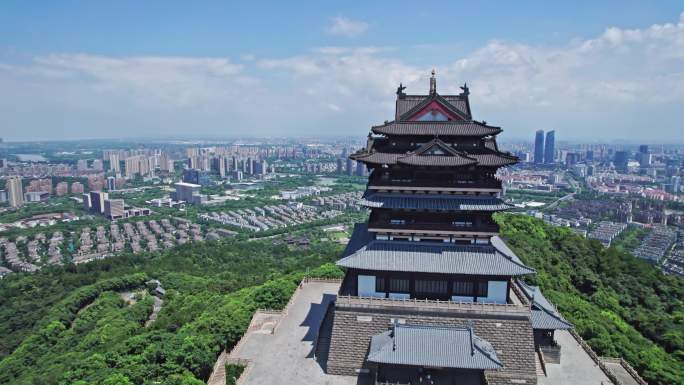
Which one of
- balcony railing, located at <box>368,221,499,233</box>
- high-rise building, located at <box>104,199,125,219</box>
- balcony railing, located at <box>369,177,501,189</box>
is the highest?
balcony railing, located at <box>369,177,501,189</box>

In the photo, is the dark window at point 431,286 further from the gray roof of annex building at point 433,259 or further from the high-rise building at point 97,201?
the high-rise building at point 97,201

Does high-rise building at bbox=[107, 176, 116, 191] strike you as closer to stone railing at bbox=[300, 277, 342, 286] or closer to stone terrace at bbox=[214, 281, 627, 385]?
stone railing at bbox=[300, 277, 342, 286]

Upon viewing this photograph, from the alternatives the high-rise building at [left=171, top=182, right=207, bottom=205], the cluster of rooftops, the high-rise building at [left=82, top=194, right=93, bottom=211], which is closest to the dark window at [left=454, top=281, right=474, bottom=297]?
the cluster of rooftops

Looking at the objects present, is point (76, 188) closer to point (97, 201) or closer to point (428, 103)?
point (97, 201)

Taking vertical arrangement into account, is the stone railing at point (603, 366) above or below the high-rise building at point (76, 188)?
above

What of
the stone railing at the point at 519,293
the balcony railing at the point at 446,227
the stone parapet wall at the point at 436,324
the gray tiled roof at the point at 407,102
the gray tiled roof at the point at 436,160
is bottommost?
the stone parapet wall at the point at 436,324

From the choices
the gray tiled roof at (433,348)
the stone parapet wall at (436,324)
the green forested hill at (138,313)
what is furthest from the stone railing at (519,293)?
the green forested hill at (138,313)

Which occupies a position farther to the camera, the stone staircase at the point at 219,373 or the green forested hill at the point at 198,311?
the green forested hill at the point at 198,311
